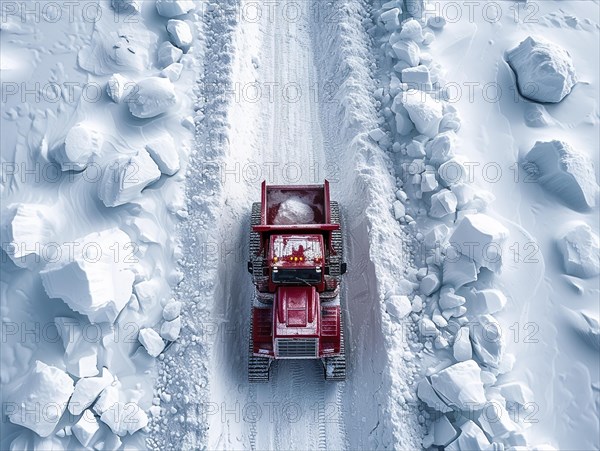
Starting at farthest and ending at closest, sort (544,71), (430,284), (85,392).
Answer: (544,71) → (430,284) → (85,392)

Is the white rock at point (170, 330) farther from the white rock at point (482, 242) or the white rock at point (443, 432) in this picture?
the white rock at point (482, 242)

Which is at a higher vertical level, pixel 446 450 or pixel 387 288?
pixel 387 288

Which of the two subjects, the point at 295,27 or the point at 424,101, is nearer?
the point at 424,101

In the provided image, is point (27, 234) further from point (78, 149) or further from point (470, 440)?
point (470, 440)

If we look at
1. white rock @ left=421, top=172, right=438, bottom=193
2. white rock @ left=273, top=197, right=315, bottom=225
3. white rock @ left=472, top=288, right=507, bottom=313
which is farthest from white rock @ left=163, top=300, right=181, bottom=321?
white rock @ left=472, top=288, right=507, bottom=313

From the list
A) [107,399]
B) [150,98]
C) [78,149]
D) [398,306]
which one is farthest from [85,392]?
[150,98]

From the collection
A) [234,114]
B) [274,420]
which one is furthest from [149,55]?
[274,420]

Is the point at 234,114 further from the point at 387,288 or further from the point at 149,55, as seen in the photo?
the point at 387,288
